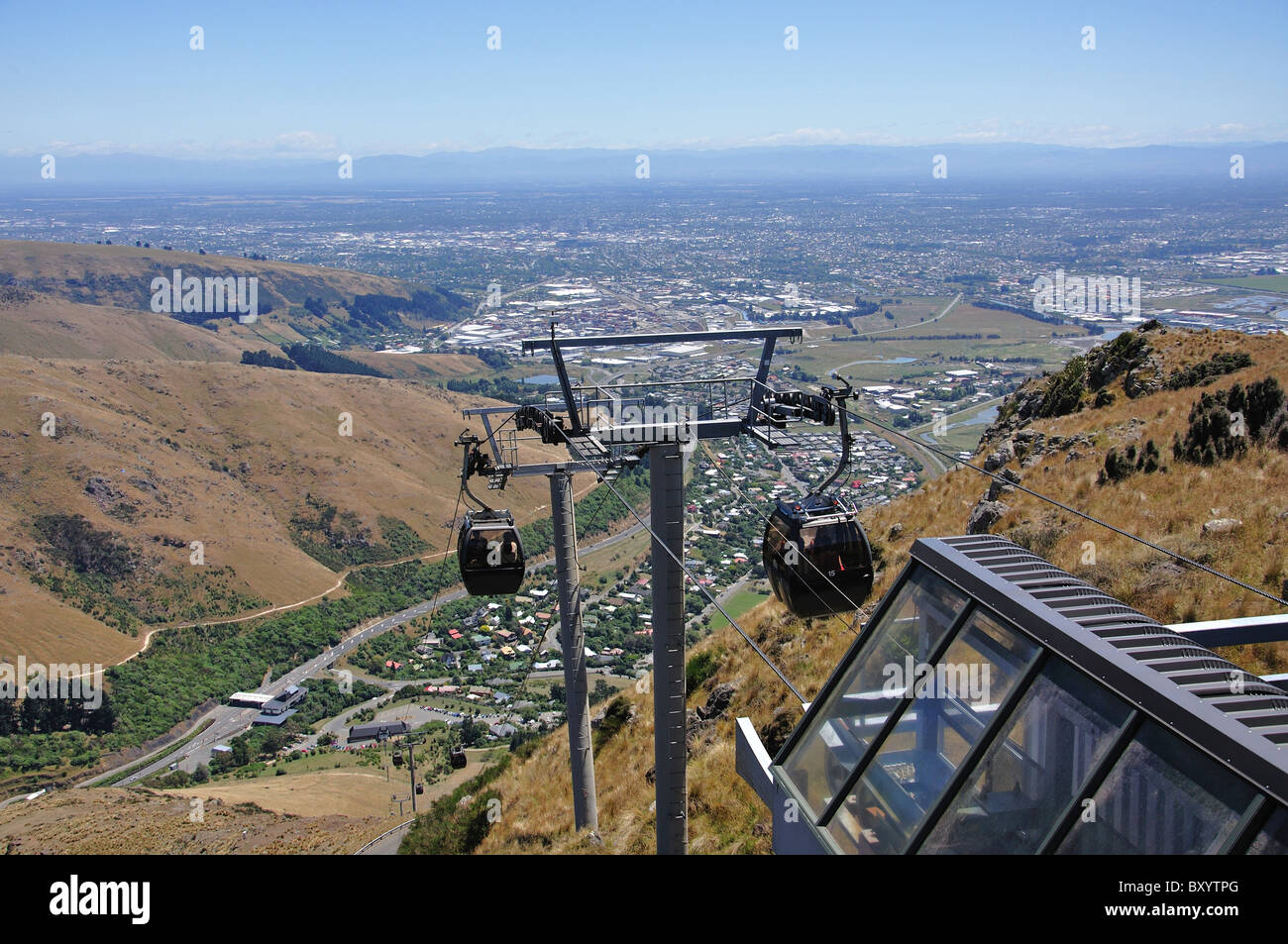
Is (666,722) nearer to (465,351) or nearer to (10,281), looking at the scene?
(465,351)

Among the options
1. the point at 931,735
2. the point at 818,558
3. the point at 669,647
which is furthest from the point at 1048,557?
the point at 931,735

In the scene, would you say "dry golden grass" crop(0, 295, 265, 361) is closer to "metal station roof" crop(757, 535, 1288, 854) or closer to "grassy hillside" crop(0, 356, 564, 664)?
"grassy hillside" crop(0, 356, 564, 664)

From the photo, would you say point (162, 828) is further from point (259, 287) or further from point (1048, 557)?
point (259, 287)

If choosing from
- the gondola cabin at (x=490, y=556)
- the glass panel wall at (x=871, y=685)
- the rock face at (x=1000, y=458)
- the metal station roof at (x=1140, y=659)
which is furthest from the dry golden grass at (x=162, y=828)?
the metal station roof at (x=1140, y=659)

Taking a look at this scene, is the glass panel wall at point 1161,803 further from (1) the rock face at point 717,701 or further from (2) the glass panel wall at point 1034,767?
(1) the rock face at point 717,701
